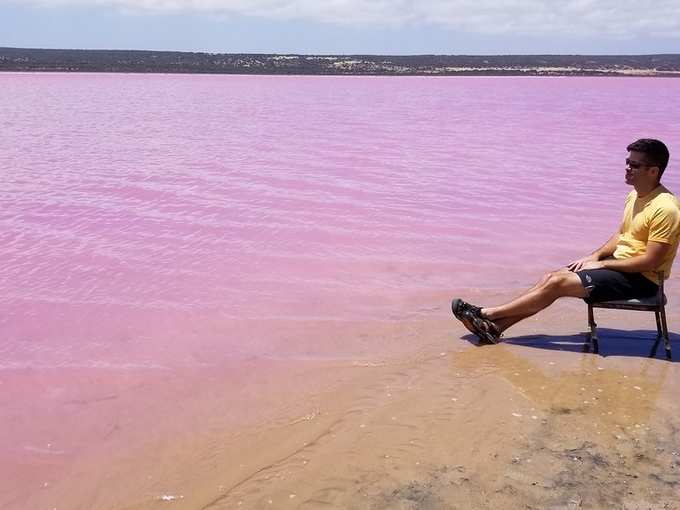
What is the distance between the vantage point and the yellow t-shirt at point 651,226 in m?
4.30

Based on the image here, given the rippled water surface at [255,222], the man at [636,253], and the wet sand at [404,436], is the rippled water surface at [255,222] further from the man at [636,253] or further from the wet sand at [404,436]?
the man at [636,253]

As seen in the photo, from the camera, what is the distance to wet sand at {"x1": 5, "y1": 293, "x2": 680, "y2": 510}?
10.4 ft

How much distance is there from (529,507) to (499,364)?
160 cm

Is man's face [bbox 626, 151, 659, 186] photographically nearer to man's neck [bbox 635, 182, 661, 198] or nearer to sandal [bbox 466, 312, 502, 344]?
man's neck [bbox 635, 182, 661, 198]

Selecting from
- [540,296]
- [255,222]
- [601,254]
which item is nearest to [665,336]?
[601,254]

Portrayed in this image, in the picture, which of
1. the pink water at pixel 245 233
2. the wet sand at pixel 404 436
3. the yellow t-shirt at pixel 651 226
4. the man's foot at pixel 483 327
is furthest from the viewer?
the pink water at pixel 245 233

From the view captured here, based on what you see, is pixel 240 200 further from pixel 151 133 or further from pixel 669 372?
pixel 151 133

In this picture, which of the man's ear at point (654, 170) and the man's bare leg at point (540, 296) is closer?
the man's ear at point (654, 170)

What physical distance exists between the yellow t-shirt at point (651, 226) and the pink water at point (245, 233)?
1.51 m

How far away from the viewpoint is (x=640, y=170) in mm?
4469

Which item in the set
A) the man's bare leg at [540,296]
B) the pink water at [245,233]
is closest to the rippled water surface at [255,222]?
the pink water at [245,233]

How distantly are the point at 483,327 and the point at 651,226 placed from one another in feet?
3.96

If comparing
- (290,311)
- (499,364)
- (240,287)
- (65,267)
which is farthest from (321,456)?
(65,267)

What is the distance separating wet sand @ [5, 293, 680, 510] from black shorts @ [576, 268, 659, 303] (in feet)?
1.41
